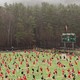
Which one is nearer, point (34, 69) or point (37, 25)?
point (34, 69)

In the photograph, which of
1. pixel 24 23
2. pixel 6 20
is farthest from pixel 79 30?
pixel 6 20

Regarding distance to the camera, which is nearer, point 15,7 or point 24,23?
point 24,23

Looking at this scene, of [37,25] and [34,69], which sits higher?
[37,25]

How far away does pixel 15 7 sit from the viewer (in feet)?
255

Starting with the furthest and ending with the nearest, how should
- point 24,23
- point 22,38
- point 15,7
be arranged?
1. point 15,7
2. point 24,23
3. point 22,38

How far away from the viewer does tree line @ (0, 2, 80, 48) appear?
233 feet

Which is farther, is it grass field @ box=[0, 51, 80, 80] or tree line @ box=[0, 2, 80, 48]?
tree line @ box=[0, 2, 80, 48]

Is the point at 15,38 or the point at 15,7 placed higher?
the point at 15,7

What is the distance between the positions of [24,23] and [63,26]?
1132 centimetres

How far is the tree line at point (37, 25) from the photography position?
2790 inches

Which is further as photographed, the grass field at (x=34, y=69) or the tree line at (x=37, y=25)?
the tree line at (x=37, y=25)

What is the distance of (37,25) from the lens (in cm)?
7888

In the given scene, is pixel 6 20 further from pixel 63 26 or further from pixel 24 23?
pixel 63 26

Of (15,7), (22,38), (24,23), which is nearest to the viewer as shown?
(22,38)
